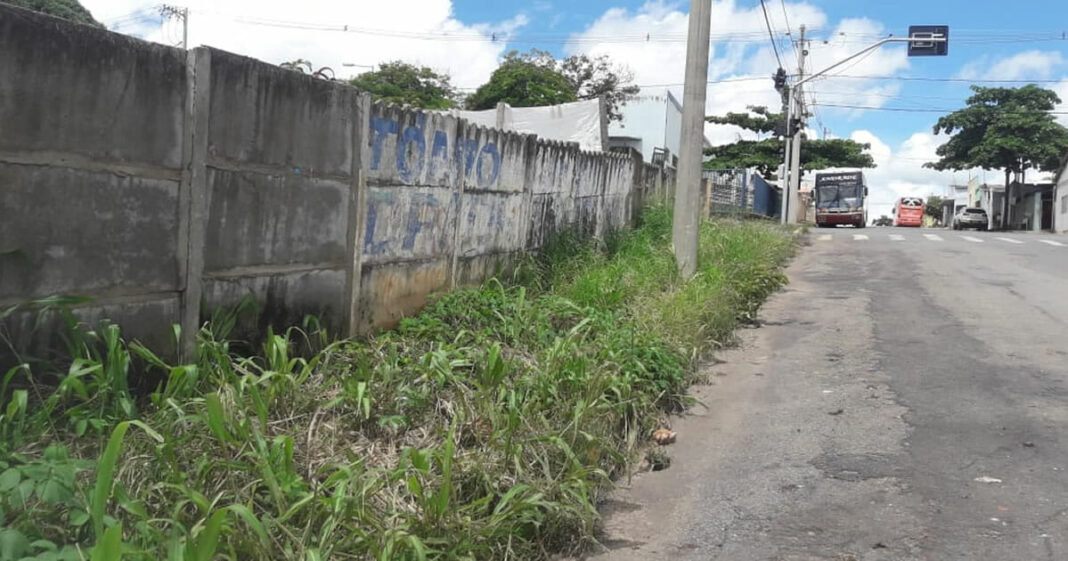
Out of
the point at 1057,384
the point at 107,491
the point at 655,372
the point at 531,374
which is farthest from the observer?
the point at 1057,384

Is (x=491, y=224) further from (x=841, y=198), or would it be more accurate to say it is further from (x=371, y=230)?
(x=841, y=198)

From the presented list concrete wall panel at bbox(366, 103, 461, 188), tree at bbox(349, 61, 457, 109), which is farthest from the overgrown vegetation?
tree at bbox(349, 61, 457, 109)

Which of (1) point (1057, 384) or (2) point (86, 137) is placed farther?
(1) point (1057, 384)

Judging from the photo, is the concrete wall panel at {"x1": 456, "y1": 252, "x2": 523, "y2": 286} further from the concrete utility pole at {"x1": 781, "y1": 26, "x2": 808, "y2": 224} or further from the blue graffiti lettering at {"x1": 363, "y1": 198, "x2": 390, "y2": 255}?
the concrete utility pole at {"x1": 781, "y1": 26, "x2": 808, "y2": 224}

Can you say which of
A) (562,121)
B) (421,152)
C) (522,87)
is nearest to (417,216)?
(421,152)

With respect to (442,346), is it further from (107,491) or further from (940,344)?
(940,344)

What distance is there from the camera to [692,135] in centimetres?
938

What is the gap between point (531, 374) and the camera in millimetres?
4789

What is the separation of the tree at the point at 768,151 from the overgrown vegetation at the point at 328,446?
43.2m

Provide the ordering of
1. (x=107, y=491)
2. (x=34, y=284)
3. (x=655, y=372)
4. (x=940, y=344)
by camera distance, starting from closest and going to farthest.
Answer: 1. (x=107, y=491)
2. (x=34, y=284)
3. (x=655, y=372)
4. (x=940, y=344)

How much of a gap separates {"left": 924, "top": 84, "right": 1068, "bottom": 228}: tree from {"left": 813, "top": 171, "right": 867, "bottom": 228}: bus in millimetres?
12062

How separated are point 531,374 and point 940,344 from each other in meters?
4.54

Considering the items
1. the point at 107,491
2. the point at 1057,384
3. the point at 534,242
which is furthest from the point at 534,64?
the point at 107,491

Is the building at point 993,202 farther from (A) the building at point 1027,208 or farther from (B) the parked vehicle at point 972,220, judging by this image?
(B) the parked vehicle at point 972,220
